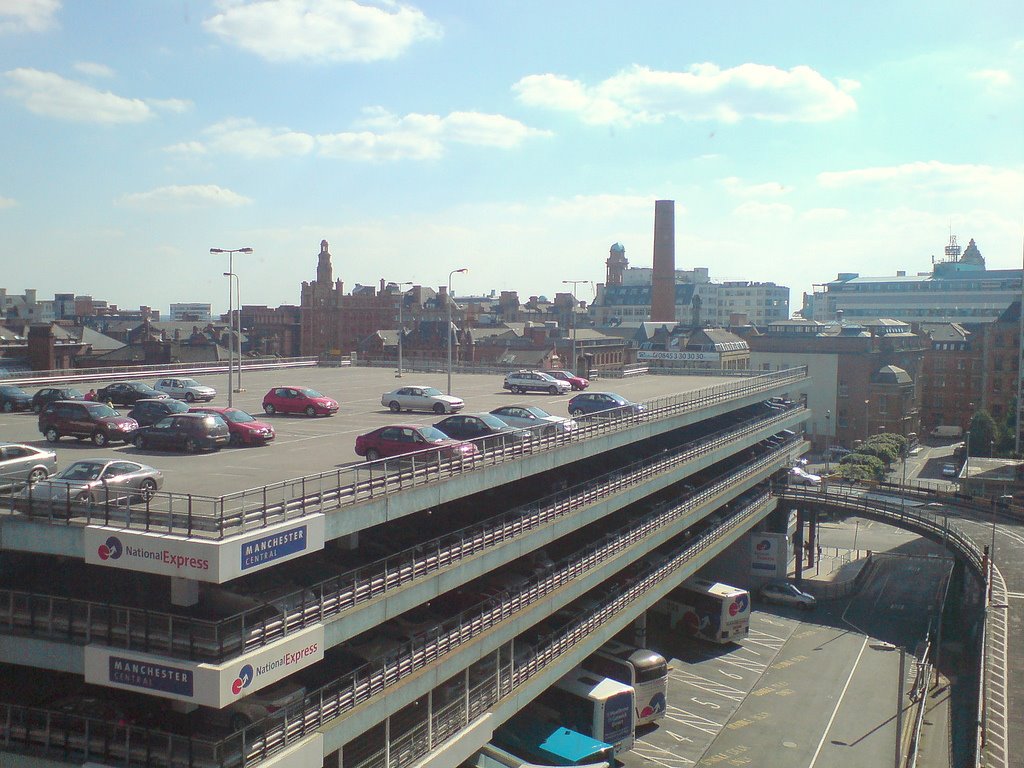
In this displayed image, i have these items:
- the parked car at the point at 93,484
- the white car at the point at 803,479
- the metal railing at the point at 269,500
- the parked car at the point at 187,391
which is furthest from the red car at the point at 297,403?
the white car at the point at 803,479

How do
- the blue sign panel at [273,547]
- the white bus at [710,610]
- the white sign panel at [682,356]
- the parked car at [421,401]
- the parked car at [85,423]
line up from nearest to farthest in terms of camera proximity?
1. the blue sign panel at [273,547]
2. the parked car at [85,423]
3. the parked car at [421,401]
4. the white bus at [710,610]
5. the white sign panel at [682,356]

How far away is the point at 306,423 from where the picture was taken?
3778 centimetres

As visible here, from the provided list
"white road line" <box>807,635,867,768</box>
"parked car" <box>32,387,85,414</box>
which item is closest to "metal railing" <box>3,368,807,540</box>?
"white road line" <box>807,635,867,768</box>

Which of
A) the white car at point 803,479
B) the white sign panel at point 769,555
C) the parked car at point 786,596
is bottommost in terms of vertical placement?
the parked car at point 786,596

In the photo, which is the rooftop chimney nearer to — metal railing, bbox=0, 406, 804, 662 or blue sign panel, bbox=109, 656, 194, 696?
metal railing, bbox=0, 406, 804, 662

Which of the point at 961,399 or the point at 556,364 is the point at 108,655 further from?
the point at 961,399

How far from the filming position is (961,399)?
117m

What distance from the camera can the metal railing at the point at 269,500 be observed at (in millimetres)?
16859

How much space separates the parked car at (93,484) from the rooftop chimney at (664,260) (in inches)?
4711

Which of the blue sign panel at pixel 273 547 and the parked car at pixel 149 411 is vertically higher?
the parked car at pixel 149 411

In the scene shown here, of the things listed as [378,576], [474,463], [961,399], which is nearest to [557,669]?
[474,463]

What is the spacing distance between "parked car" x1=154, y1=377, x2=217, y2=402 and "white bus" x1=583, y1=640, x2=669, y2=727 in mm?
23668

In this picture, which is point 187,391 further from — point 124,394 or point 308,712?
point 308,712

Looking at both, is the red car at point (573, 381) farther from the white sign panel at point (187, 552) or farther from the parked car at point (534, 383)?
the white sign panel at point (187, 552)
